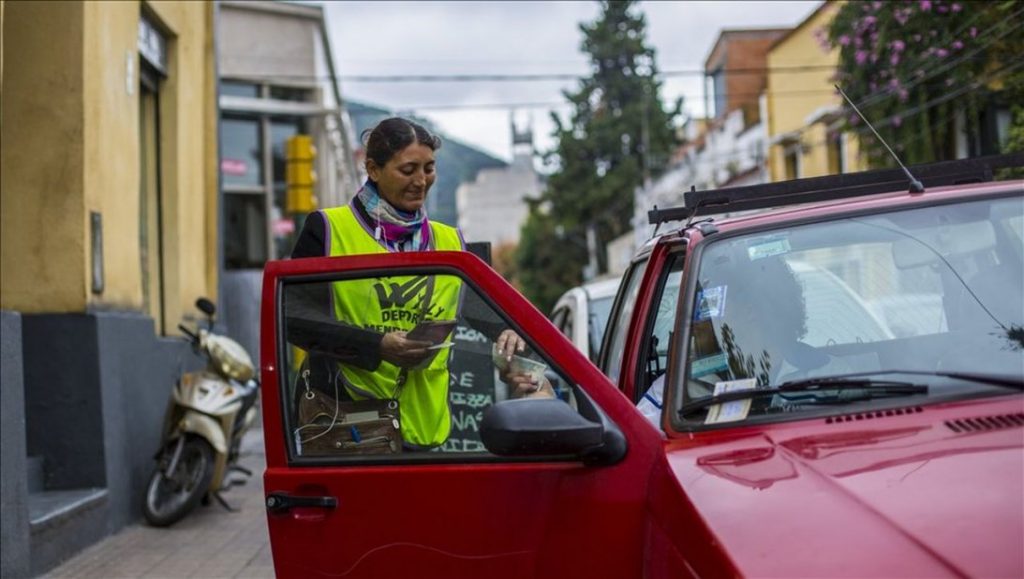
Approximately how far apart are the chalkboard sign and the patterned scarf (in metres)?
0.78

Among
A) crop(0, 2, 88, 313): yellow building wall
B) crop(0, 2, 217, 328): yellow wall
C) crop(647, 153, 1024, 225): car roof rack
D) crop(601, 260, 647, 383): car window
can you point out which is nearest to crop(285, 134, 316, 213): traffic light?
crop(0, 2, 217, 328): yellow wall

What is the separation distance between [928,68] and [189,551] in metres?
13.0

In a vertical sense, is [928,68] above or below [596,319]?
above

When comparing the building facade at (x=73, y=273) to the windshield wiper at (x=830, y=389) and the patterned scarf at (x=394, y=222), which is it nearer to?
the patterned scarf at (x=394, y=222)

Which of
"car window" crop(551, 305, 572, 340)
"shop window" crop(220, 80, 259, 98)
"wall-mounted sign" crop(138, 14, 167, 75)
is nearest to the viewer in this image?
"car window" crop(551, 305, 572, 340)

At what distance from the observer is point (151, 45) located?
445 inches

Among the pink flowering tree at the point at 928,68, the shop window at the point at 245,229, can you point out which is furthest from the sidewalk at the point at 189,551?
the shop window at the point at 245,229

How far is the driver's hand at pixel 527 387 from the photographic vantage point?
10.7 feet

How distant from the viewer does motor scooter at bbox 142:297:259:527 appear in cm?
878

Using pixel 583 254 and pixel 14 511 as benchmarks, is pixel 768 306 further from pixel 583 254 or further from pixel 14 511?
pixel 583 254

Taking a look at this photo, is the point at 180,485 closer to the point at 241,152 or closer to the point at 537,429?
the point at 537,429

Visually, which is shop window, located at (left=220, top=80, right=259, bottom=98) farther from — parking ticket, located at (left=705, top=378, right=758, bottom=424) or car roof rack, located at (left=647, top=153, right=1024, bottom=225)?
parking ticket, located at (left=705, top=378, right=758, bottom=424)

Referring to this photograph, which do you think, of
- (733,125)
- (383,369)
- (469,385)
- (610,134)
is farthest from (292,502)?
(610,134)

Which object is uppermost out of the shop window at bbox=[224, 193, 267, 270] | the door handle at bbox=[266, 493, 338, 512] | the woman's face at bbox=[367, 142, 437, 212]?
the shop window at bbox=[224, 193, 267, 270]
